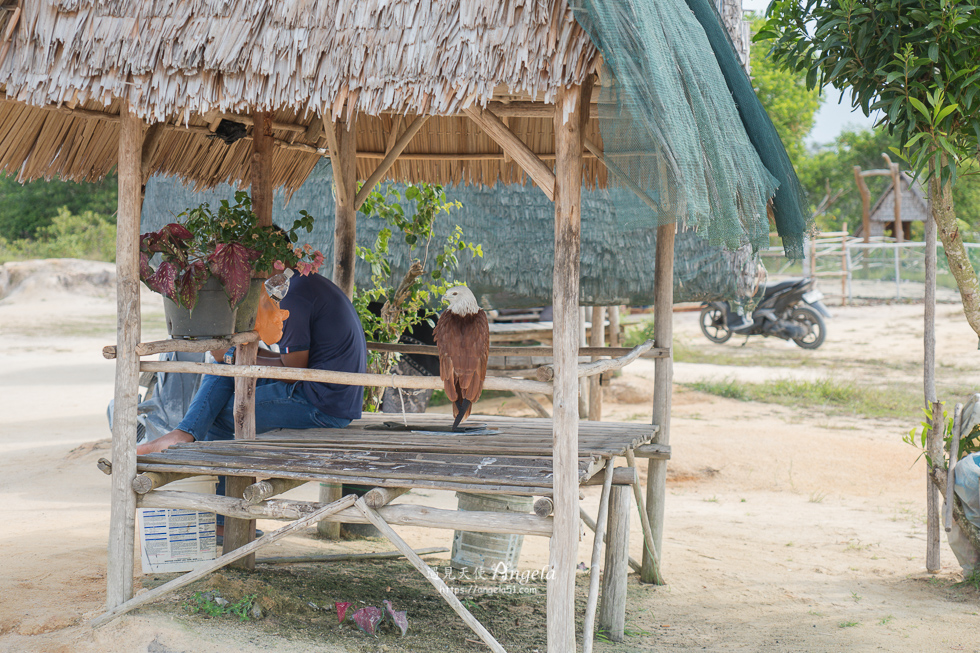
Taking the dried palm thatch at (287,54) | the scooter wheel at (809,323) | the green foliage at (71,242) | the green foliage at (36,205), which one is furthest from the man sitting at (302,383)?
the green foliage at (36,205)

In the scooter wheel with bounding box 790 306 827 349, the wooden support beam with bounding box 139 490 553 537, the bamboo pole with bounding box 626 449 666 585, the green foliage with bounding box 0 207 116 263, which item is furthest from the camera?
the green foliage with bounding box 0 207 116 263

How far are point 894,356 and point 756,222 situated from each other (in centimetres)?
1237

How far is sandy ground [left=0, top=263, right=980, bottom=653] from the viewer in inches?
139

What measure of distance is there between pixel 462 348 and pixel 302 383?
4.42ft

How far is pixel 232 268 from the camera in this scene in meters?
3.51

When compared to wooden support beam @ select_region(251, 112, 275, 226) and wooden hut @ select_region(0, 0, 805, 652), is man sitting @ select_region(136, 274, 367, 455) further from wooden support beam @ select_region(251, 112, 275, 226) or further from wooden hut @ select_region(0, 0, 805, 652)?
wooden hut @ select_region(0, 0, 805, 652)

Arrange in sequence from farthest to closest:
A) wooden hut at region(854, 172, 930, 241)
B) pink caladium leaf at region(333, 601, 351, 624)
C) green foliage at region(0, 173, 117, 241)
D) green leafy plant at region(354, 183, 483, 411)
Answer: wooden hut at region(854, 172, 930, 241), green foliage at region(0, 173, 117, 241), green leafy plant at region(354, 183, 483, 411), pink caladium leaf at region(333, 601, 351, 624)

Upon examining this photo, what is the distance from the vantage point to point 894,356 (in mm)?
13977

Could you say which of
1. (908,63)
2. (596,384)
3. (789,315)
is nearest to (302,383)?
(908,63)

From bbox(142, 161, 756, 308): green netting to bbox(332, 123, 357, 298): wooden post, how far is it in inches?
91.6

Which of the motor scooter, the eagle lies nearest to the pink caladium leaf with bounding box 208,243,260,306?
the eagle

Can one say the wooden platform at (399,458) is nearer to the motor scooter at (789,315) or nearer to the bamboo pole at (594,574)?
the bamboo pole at (594,574)

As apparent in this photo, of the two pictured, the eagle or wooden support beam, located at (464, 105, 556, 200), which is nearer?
wooden support beam, located at (464, 105, 556, 200)

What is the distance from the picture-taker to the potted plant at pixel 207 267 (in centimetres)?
344
